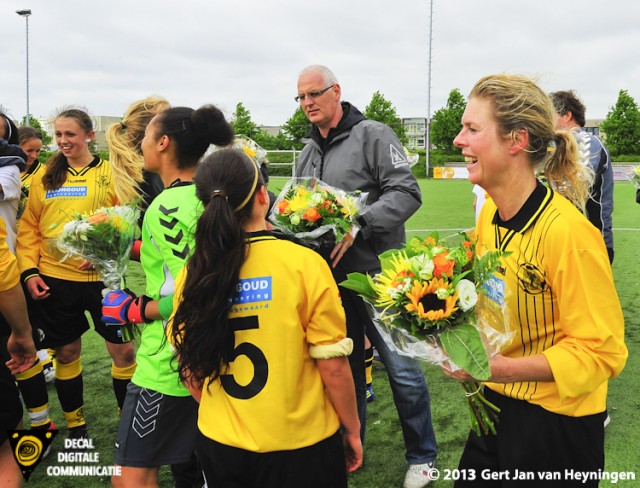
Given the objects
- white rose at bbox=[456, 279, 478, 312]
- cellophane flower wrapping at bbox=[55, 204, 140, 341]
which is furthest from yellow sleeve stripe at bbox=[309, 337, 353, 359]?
cellophane flower wrapping at bbox=[55, 204, 140, 341]

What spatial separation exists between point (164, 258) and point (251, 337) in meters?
0.74

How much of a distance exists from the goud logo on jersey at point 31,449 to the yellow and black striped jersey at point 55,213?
1.12 meters

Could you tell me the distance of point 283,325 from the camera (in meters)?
1.92

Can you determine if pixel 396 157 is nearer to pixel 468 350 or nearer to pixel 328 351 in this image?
pixel 328 351

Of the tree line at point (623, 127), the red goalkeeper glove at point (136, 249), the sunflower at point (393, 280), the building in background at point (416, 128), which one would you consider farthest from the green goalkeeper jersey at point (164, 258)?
the building in background at point (416, 128)

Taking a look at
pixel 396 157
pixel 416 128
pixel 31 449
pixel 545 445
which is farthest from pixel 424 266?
pixel 416 128

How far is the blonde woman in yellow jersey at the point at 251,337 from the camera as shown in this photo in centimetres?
189

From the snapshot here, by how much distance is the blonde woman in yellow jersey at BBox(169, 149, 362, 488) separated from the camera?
1.89 m

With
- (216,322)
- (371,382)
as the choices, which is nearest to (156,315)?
(216,322)

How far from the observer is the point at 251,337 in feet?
6.32

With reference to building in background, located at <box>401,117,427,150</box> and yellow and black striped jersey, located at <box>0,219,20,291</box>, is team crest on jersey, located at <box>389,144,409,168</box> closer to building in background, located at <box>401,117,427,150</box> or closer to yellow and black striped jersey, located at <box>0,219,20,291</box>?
yellow and black striped jersey, located at <box>0,219,20,291</box>

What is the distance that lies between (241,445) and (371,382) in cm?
307

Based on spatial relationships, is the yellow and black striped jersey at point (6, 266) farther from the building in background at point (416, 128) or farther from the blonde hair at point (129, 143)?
the building in background at point (416, 128)

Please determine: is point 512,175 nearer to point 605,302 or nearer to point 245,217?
point 605,302
